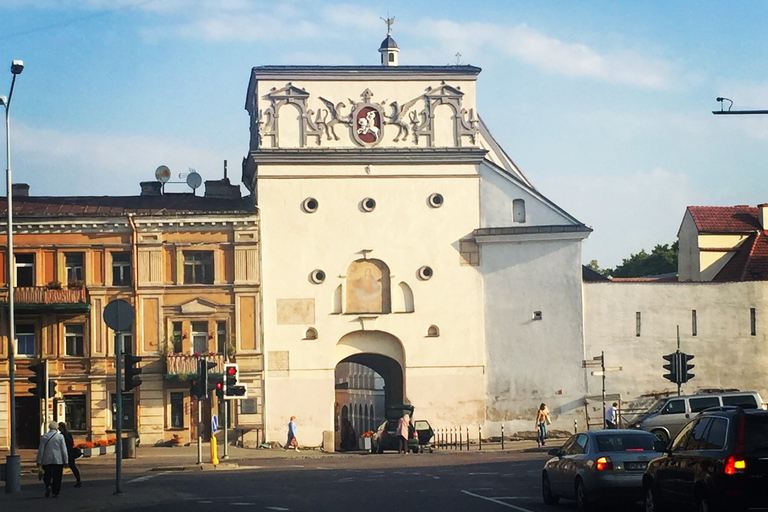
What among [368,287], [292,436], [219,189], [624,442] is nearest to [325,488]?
[624,442]

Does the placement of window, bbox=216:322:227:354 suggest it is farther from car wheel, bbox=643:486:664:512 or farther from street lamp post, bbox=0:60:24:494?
car wheel, bbox=643:486:664:512

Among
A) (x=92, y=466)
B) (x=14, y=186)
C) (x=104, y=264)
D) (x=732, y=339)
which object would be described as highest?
(x=14, y=186)

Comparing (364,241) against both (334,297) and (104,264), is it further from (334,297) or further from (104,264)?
(104,264)

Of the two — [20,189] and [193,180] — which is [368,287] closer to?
[193,180]

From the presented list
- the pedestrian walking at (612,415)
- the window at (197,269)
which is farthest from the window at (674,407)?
the window at (197,269)

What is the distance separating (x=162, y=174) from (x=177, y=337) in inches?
366

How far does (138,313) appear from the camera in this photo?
52.1 meters

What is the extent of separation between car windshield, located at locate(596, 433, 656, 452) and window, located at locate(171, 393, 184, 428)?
32.2 metres

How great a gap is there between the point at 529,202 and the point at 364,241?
7.70 metres

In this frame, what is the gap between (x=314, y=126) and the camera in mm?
53406

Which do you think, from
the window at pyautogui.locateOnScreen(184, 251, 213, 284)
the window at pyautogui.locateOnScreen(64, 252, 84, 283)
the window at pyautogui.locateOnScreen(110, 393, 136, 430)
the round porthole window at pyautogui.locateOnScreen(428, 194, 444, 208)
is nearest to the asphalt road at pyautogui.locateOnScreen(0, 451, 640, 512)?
the window at pyautogui.locateOnScreen(110, 393, 136, 430)

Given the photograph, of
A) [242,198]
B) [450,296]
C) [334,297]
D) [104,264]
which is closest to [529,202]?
[450,296]

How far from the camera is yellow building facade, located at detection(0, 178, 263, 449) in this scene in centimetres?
5144

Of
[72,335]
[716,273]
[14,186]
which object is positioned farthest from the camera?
[716,273]
